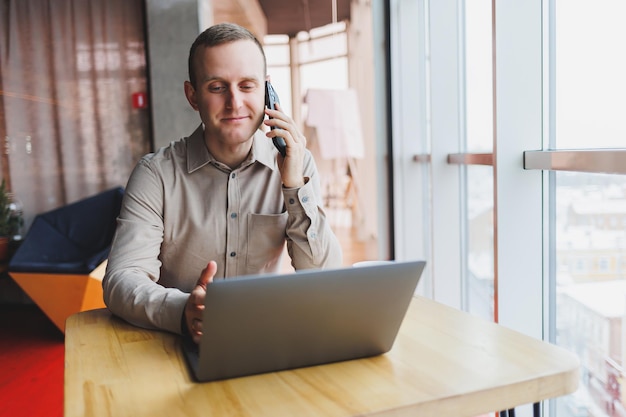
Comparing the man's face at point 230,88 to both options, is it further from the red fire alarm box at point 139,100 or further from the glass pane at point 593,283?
the red fire alarm box at point 139,100

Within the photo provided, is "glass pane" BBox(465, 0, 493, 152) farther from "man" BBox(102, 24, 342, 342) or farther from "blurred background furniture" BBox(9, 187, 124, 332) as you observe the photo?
"blurred background furniture" BBox(9, 187, 124, 332)

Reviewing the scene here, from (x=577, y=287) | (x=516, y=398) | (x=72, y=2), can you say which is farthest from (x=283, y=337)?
(x=72, y=2)

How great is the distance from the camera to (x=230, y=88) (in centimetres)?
143

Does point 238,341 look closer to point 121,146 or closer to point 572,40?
point 572,40

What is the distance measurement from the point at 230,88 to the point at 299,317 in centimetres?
76

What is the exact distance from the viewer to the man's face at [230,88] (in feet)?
4.69

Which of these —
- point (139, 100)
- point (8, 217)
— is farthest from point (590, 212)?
point (8, 217)

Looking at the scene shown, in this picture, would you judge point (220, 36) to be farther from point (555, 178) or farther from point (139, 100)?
point (139, 100)

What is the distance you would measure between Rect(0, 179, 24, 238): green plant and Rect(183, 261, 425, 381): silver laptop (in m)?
4.42

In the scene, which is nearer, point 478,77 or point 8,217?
point 478,77

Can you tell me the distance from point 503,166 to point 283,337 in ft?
4.43

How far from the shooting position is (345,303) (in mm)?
868

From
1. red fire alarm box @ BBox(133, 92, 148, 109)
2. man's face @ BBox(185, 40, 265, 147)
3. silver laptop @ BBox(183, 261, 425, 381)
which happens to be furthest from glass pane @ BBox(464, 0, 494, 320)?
red fire alarm box @ BBox(133, 92, 148, 109)

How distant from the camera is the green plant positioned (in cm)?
471
